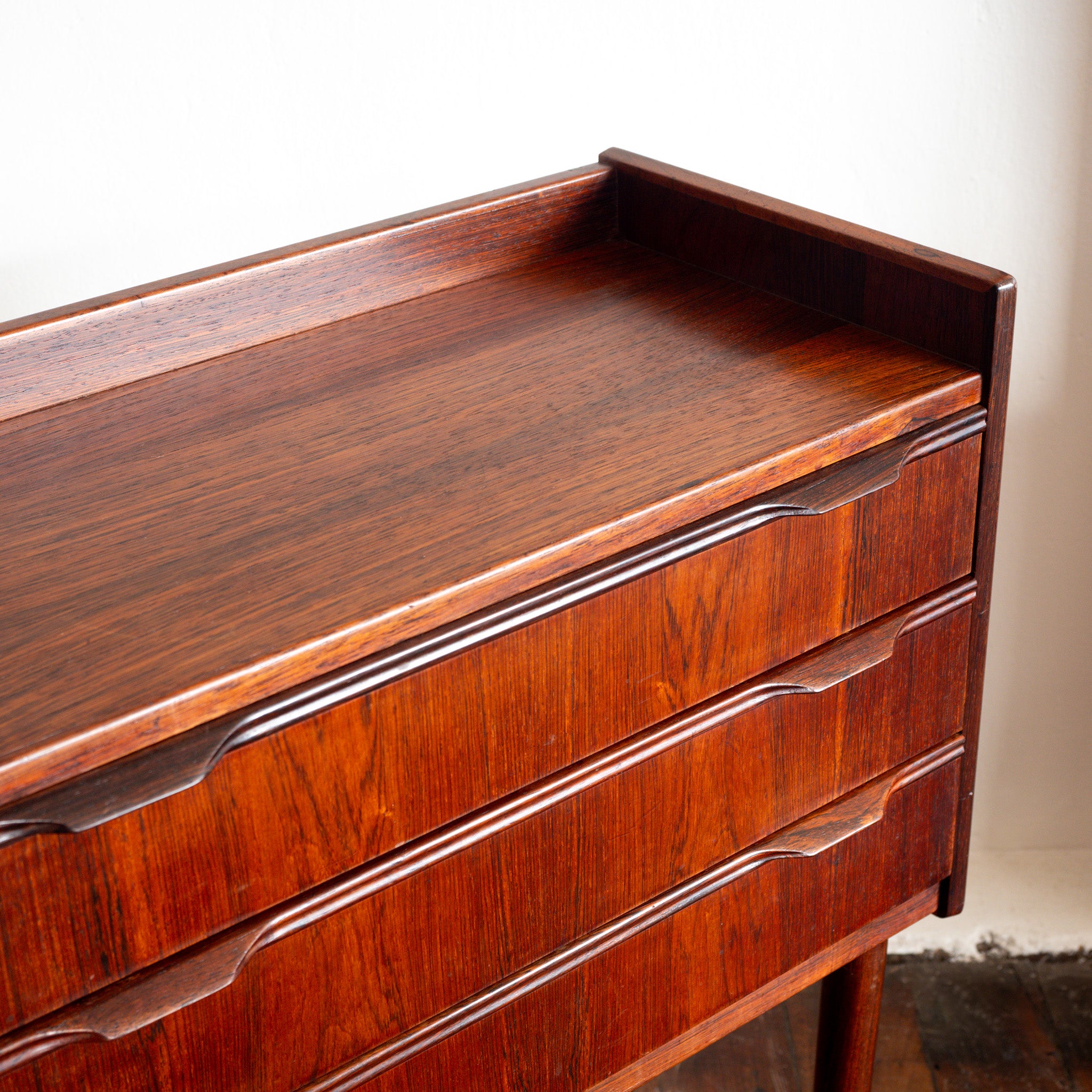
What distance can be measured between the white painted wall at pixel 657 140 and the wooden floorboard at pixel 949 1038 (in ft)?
0.21

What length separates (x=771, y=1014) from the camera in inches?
65.5

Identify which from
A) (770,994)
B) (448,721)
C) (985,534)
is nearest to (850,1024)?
(770,994)

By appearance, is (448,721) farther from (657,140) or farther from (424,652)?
(657,140)

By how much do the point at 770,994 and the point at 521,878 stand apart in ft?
1.10

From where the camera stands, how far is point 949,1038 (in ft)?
5.28

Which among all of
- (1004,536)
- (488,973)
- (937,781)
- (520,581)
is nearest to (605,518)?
(520,581)

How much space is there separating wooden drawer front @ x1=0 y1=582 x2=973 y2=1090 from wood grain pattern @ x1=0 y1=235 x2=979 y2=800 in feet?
0.50

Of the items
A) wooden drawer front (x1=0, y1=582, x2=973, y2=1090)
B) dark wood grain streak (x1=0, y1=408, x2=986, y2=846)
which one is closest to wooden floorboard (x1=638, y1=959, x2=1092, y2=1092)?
wooden drawer front (x1=0, y1=582, x2=973, y2=1090)

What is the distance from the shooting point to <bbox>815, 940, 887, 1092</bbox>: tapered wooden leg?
1193 millimetres

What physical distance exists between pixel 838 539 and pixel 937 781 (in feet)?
0.98

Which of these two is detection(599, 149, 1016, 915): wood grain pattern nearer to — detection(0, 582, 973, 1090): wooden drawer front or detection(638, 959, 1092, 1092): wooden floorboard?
detection(0, 582, 973, 1090): wooden drawer front

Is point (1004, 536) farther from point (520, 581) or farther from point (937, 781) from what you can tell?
point (520, 581)

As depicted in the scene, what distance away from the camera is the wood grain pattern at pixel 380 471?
647 millimetres

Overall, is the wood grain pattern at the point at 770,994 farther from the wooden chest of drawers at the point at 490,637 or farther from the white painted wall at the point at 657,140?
the white painted wall at the point at 657,140
